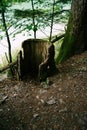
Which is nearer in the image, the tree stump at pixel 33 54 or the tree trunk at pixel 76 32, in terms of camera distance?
the tree stump at pixel 33 54

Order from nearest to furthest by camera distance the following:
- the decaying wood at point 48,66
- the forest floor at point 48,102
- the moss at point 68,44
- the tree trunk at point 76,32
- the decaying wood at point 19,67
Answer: the forest floor at point 48,102, the decaying wood at point 48,66, the decaying wood at point 19,67, the tree trunk at point 76,32, the moss at point 68,44

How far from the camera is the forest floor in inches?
147

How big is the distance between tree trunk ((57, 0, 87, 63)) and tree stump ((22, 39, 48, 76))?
1.08 meters

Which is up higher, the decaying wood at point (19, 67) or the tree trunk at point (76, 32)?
the tree trunk at point (76, 32)

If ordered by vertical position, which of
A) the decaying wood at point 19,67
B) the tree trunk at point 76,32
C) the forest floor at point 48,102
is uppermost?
the tree trunk at point 76,32

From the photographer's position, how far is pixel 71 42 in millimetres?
5824

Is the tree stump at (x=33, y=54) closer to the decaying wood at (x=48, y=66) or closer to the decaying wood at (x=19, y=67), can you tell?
the decaying wood at (x=19, y=67)

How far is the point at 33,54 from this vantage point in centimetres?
509

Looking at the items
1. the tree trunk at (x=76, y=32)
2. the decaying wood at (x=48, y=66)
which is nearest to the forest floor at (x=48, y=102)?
the decaying wood at (x=48, y=66)

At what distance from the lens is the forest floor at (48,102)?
3.74 meters

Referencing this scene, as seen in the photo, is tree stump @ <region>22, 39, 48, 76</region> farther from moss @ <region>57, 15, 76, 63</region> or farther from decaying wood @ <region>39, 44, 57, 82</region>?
moss @ <region>57, 15, 76, 63</region>

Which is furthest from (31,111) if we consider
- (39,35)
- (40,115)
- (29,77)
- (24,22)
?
(39,35)

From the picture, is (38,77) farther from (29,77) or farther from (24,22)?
(24,22)

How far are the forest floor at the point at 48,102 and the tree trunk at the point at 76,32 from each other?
79cm
